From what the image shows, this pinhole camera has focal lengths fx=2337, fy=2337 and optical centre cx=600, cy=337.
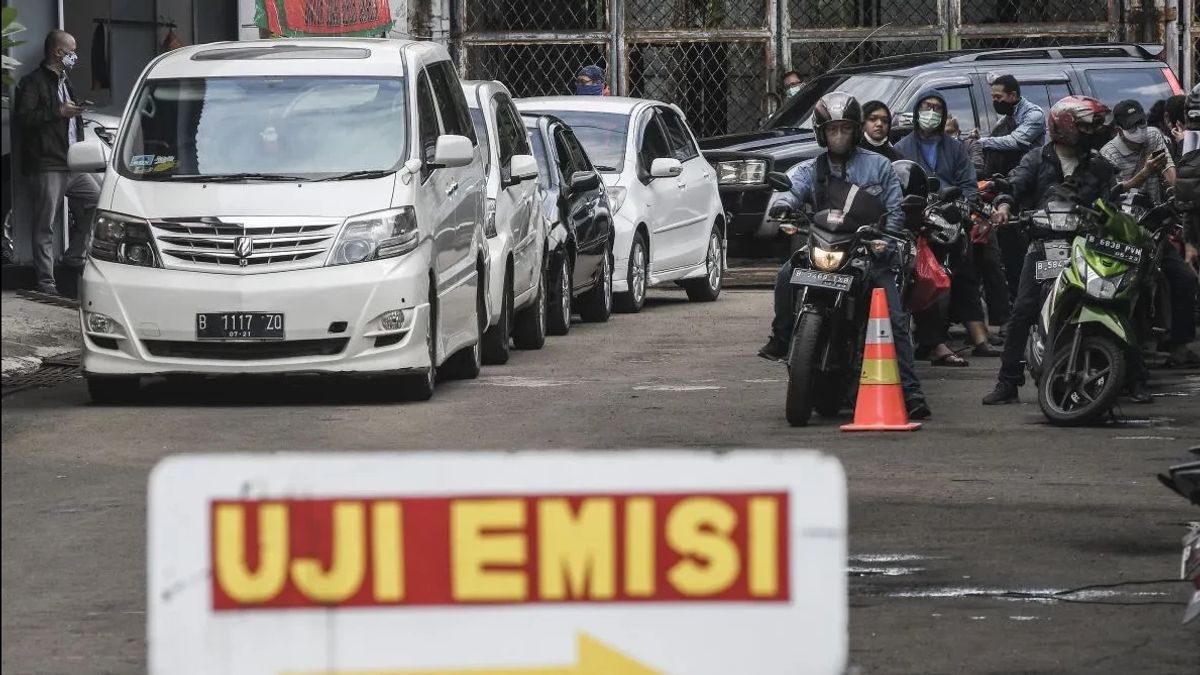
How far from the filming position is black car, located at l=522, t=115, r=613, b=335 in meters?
16.0

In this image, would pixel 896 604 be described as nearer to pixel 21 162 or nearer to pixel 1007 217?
pixel 1007 217

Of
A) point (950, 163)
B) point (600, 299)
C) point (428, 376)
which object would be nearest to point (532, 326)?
point (600, 299)

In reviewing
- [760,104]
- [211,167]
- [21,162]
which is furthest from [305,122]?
[760,104]

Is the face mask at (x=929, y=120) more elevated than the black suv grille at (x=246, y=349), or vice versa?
the face mask at (x=929, y=120)

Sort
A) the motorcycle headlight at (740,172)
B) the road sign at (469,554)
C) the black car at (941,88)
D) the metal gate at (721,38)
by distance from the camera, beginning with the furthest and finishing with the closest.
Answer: the metal gate at (721,38), the motorcycle headlight at (740,172), the black car at (941,88), the road sign at (469,554)

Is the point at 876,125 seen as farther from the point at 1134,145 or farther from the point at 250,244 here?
the point at 250,244

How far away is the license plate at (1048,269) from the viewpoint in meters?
11.7

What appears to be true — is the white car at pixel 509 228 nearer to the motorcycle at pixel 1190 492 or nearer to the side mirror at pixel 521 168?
the side mirror at pixel 521 168

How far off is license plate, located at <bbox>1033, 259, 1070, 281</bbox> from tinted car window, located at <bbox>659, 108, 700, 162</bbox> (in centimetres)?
737

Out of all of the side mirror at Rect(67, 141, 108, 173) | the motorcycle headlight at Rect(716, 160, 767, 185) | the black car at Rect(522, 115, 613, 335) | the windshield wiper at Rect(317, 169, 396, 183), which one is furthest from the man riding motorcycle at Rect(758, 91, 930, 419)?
the motorcycle headlight at Rect(716, 160, 767, 185)

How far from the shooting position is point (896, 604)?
6797 millimetres

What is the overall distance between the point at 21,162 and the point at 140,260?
5271 mm

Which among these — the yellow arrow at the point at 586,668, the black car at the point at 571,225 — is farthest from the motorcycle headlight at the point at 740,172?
the yellow arrow at the point at 586,668

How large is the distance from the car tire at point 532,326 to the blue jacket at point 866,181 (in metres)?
3.69
